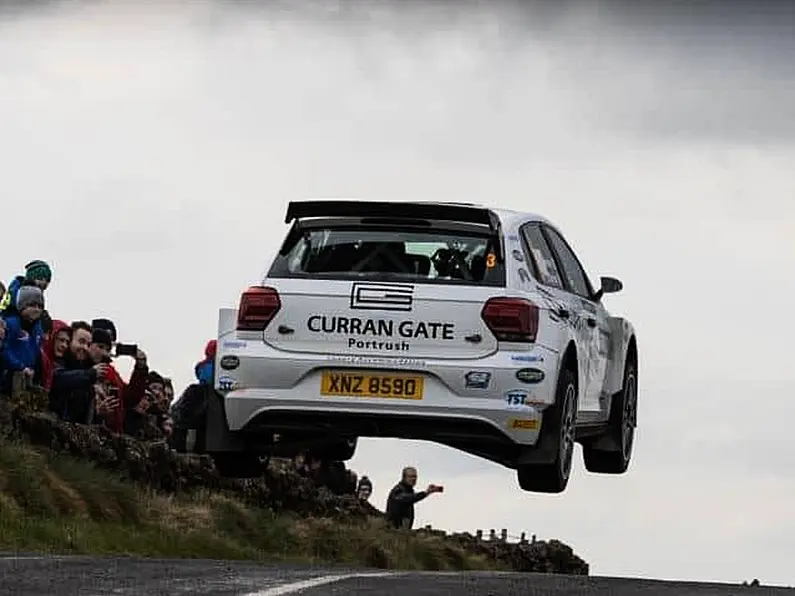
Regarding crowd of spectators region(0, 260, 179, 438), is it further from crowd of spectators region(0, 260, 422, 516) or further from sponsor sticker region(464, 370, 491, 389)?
sponsor sticker region(464, 370, 491, 389)

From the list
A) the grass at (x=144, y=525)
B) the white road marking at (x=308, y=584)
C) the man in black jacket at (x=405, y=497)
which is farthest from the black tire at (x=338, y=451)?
the man in black jacket at (x=405, y=497)

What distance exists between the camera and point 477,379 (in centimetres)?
1538

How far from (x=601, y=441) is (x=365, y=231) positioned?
3780 millimetres

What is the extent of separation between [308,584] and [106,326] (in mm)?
9165

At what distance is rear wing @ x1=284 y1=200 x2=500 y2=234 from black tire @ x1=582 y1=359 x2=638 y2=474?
3355 mm

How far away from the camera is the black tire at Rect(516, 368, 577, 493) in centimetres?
1570

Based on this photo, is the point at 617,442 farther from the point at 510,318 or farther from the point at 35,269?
the point at 35,269

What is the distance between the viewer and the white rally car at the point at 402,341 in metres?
15.4

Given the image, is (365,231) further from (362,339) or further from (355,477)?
(355,477)

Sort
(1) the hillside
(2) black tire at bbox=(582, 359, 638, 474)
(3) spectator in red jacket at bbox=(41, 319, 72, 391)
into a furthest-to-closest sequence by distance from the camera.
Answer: (1) the hillside
(3) spectator in red jacket at bbox=(41, 319, 72, 391)
(2) black tire at bbox=(582, 359, 638, 474)

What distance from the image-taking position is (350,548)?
2661 cm

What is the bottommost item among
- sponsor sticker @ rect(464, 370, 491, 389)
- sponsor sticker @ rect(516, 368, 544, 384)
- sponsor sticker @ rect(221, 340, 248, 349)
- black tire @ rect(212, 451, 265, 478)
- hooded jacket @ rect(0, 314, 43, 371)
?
black tire @ rect(212, 451, 265, 478)

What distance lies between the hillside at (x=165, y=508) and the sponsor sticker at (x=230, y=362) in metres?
4.31

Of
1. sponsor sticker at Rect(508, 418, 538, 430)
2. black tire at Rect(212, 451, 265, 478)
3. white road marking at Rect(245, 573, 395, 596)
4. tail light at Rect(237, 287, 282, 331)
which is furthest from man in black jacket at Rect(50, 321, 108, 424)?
white road marking at Rect(245, 573, 395, 596)
